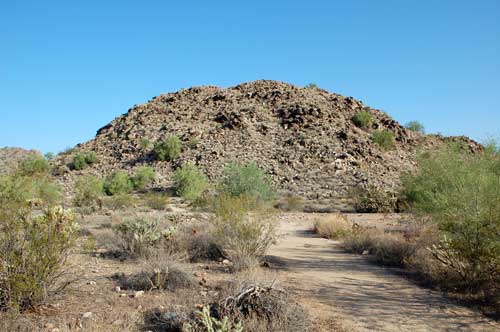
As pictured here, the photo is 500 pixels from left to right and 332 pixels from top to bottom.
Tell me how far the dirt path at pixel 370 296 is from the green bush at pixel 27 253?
13.6ft

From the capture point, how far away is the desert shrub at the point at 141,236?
978 centimetres

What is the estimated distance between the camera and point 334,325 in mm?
5918

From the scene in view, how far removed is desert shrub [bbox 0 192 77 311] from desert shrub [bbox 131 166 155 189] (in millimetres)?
31271

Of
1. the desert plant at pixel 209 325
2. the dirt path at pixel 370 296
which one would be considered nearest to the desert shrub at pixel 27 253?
the desert plant at pixel 209 325

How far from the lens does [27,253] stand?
19.8ft

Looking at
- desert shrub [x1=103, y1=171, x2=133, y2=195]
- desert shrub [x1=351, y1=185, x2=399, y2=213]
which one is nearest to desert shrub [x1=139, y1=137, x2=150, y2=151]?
desert shrub [x1=103, y1=171, x2=133, y2=195]

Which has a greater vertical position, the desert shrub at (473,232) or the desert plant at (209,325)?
the desert shrub at (473,232)

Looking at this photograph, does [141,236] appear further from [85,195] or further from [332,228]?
[85,195]

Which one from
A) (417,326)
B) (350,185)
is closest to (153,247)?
(417,326)

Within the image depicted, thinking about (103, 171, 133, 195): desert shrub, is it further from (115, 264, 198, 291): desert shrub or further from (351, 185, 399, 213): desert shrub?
(115, 264, 198, 291): desert shrub

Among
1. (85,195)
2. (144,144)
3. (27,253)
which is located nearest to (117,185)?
(85,195)

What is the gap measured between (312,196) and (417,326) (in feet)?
87.7

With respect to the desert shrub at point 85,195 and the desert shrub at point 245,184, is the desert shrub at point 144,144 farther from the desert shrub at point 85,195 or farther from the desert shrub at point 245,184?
the desert shrub at point 85,195

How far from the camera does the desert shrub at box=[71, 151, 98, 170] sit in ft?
144
